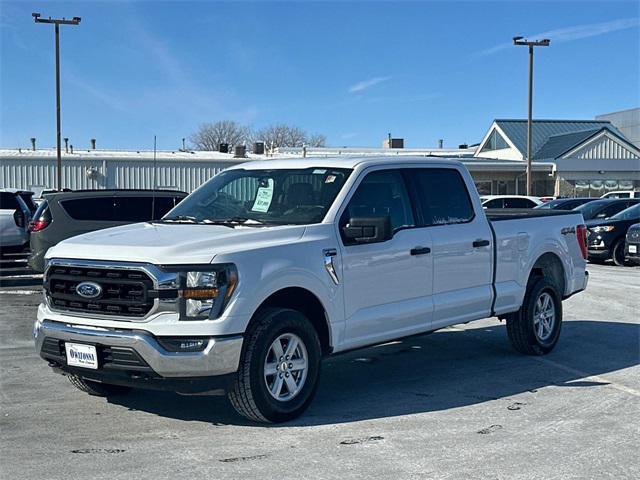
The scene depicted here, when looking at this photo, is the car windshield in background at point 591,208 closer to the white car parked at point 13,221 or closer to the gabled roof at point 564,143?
the white car parked at point 13,221

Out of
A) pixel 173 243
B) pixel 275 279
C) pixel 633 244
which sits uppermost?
pixel 173 243

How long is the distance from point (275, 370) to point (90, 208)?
870 centimetres

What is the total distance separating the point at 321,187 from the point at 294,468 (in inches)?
104

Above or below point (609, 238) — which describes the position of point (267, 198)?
above

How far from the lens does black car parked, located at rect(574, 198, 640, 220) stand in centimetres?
2277

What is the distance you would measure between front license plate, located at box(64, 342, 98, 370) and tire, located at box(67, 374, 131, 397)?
2.72ft

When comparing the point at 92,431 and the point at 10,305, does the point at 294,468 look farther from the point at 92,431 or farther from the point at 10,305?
the point at 10,305

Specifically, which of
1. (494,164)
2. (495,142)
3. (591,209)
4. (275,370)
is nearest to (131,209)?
(275,370)

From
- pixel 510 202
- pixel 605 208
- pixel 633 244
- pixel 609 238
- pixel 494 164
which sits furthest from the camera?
pixel 494 164

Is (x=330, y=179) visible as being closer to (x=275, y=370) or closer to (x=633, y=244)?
(x=275, y=370)

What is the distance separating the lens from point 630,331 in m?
10.3

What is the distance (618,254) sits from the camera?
20.3m

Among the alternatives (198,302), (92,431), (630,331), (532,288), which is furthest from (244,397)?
(630,331)

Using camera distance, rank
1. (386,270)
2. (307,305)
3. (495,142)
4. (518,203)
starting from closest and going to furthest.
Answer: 1. (307,305)
2. (386,270)
3. (518,203)
4. (495,142)
